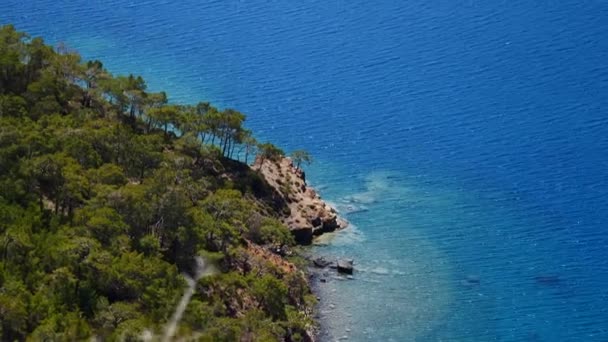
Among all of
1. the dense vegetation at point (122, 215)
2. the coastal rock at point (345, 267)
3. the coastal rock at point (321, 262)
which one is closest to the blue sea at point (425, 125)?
the coastal rock at point (345, 267)

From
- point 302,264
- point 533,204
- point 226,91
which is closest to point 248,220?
point 302,264

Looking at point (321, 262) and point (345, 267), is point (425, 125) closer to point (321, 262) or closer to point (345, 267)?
point (321, 262)

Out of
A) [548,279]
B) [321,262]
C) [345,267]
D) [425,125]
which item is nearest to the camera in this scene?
[345,267]

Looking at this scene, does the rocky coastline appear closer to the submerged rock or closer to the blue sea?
the blue sea

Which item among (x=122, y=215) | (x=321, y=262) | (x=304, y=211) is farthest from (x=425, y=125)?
(x=122, y=215)


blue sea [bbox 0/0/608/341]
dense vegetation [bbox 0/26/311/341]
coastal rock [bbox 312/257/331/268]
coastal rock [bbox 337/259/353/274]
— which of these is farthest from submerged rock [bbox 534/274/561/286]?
dense vegetation [bbox 0/26/311/341]

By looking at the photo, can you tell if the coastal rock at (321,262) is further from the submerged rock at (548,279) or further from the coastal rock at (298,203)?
the submerged rock at (548,279)
